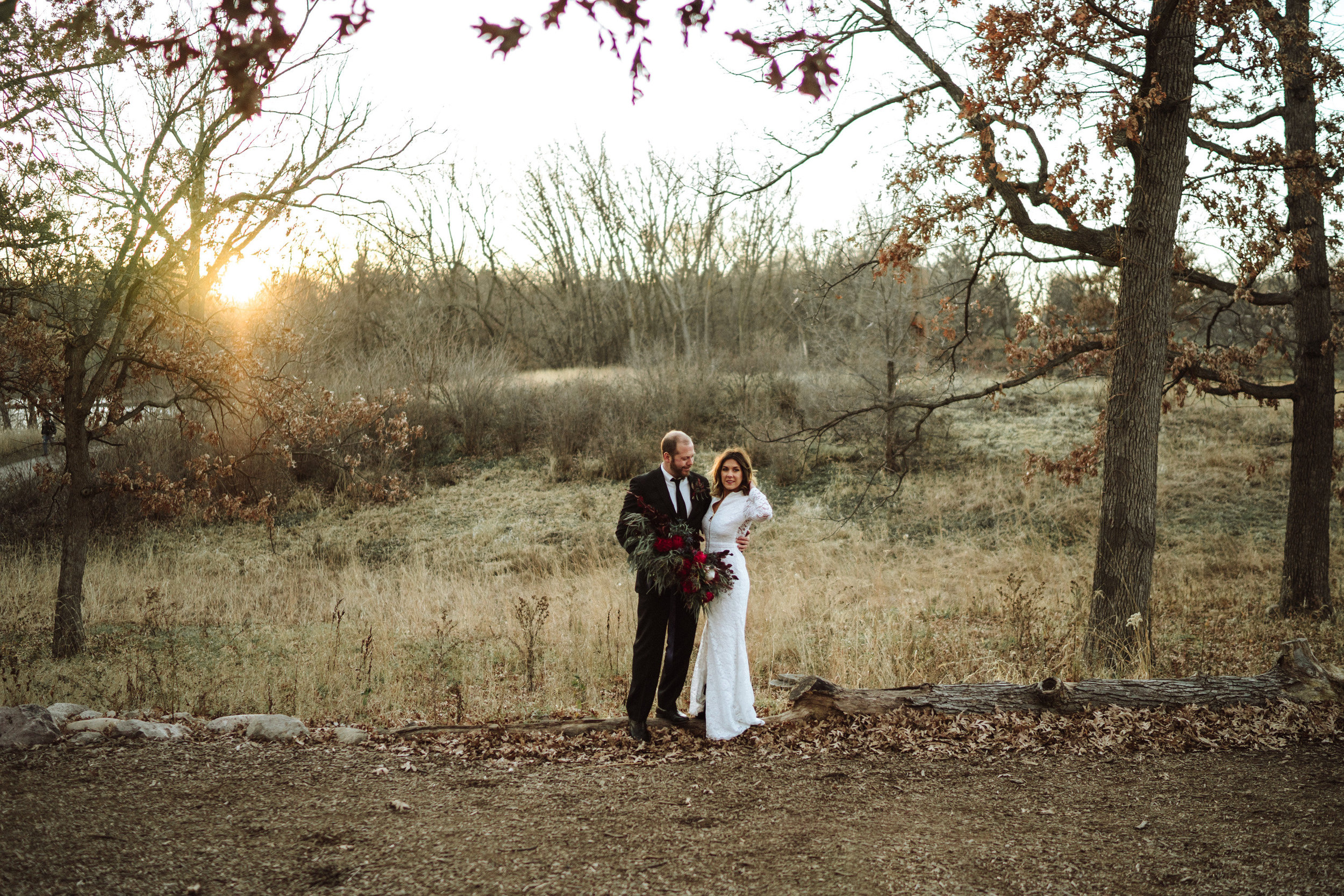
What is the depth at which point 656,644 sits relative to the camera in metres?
6.46

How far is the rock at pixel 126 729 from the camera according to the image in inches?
242

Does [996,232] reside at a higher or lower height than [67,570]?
higher

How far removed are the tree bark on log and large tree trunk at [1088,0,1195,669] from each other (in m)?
→ 1.90

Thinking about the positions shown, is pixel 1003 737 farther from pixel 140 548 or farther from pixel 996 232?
pixel 140 548

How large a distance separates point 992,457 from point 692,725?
60.6ft

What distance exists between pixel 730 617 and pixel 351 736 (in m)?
2.83

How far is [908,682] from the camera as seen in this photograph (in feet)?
26.7

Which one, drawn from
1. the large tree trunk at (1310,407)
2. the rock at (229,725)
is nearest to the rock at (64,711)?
the rock at (229,725)

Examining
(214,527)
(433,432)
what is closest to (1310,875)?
(214,527)

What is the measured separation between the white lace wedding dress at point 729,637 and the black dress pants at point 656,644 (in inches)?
5.4

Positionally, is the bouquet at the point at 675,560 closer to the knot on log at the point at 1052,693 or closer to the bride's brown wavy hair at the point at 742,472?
the bride's brown wavy hair at the point at 742,472

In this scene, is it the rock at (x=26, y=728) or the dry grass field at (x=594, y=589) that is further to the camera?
the dry grass field at (x=594, y=589)

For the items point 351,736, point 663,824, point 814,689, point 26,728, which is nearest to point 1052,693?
point 814,689

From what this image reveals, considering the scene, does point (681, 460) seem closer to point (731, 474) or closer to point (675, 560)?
point (731, 474)
